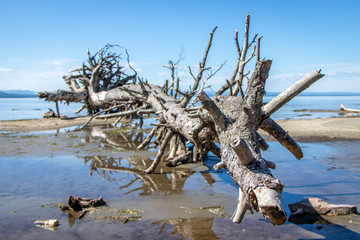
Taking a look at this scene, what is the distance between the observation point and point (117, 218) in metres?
4.38

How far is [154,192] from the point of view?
5.54m

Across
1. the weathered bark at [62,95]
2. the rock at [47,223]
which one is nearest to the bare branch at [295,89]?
the rock at [47,223]

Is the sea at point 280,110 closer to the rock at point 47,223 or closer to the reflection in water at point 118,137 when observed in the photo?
the reflection in water at point 118,137

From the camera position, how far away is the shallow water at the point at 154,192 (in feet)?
13.1

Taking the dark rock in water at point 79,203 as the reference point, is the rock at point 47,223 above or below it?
below

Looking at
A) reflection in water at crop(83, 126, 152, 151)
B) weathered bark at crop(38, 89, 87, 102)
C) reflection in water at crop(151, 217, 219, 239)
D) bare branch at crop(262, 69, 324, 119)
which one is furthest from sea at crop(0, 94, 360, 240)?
weathered bark at crop(38, 89, 87, 102)

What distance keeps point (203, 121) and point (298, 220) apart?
1955 millimetres

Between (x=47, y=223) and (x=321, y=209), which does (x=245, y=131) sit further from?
(x=47, y=223)

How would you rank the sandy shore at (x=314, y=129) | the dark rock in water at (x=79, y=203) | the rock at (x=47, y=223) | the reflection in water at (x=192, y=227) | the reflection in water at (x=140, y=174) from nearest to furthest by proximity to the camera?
the reflection in water at (x=192, y=227) → the rock at (x=47, y=223) → the dark rock in water at (x=79, y=203) → the reflection in water at (x=140, y=174) → the sandy shore at (x=314, y=129)

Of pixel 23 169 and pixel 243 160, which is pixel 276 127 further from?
pixel 23 169

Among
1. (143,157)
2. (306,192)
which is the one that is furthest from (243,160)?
(143,157)

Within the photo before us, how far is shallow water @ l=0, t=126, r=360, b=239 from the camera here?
4000mm

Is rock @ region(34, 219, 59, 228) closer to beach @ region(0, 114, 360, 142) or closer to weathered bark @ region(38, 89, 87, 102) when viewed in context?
beach @ region(0, 114, 360, 142)

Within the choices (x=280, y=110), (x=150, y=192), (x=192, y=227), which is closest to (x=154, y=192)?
(x=150, y=192)
